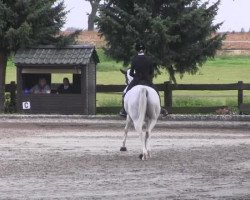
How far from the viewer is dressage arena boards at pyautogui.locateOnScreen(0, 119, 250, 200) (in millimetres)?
11750

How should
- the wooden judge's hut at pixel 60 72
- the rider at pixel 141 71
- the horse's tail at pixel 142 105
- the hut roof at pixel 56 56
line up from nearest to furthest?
the horse's tail at pixel 142 105 < the rider at pixel 141 71 < the hut roof at pixel 56 56 < the wooden judge's hut at pixel 60 72

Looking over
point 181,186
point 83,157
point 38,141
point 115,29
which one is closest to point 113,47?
point 115,29

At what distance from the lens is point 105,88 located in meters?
30.8

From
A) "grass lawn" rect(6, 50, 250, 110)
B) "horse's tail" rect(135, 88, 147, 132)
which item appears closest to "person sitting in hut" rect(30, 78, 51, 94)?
"grass lawn" rect(6, 50, 250, 110)

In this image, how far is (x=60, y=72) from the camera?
29.6 metres

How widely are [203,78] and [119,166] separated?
3721 cm

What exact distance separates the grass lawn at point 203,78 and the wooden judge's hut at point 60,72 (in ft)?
11.0

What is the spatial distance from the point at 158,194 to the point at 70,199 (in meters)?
1.35

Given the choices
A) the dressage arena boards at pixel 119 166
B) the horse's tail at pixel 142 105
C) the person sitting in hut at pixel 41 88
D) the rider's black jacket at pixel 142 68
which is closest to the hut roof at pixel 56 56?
the person sitting in hut at pixel 41 88

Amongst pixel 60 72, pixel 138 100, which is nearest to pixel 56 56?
pixel 60 72

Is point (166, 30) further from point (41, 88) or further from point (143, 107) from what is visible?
point (143, 107)

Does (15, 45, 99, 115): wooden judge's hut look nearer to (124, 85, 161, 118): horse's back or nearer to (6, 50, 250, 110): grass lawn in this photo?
(6, 50, 250, 110): grass lawn

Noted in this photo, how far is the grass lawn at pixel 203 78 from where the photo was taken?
33.8 metres

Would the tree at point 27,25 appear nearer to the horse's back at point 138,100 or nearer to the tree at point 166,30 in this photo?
the tree at point 166,30
